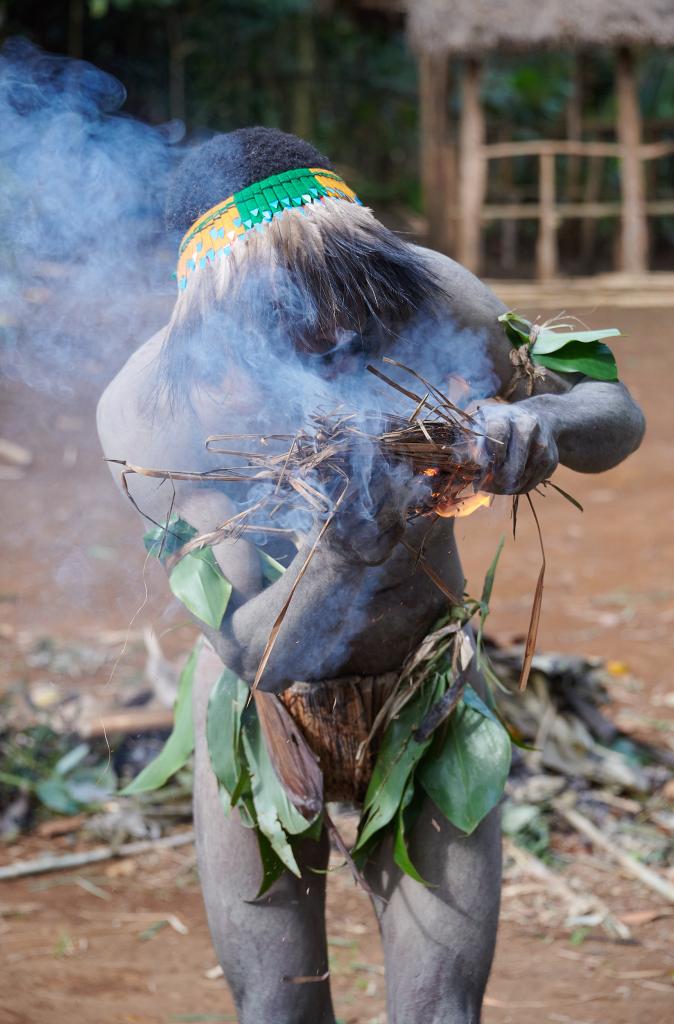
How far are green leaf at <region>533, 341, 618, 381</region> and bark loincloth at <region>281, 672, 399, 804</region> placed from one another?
651 mm

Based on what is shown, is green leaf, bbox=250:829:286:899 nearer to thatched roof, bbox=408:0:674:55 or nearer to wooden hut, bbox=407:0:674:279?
wooden hut, bbox=407:0:674:279

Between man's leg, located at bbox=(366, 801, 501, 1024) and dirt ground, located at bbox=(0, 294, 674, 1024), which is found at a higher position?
man's leg, located at bbox=(366, 801, 501, 1024)

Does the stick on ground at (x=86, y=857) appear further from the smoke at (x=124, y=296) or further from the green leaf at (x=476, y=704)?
the green leaf at (x=476, y=704)

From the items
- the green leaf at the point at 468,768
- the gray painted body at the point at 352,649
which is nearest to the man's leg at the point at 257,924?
the gray painted body at the point at 352,649

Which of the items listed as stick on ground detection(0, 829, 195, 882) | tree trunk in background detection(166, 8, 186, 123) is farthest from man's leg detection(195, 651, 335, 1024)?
tree trunk in background detection(166, 8, 186, 123)

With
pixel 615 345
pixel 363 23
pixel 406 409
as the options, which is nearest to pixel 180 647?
pixel 406 409

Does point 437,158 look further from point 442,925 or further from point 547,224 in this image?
point 442,925

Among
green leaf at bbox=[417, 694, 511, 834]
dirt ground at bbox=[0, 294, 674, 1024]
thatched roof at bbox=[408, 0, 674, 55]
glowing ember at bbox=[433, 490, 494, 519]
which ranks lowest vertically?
dirt ground at bbox=[0, 294, 674, 1024]

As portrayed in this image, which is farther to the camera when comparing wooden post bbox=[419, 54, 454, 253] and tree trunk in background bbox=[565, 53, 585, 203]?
tree trunk in background bbox=[565, 53, 585, 203]

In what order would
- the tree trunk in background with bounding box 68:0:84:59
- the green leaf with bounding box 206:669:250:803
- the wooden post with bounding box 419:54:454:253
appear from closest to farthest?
the green leaf with bounding box 206:669:250:803 → the wooden post with bounding box 419:54:454:253 → the tree trunk in background with bounding box 68:0:84:59

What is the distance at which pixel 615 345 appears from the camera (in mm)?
10688

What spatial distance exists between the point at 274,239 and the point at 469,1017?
140 cm

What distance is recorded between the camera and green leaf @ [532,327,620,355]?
2186mm

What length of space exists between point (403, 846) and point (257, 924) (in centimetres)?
34
